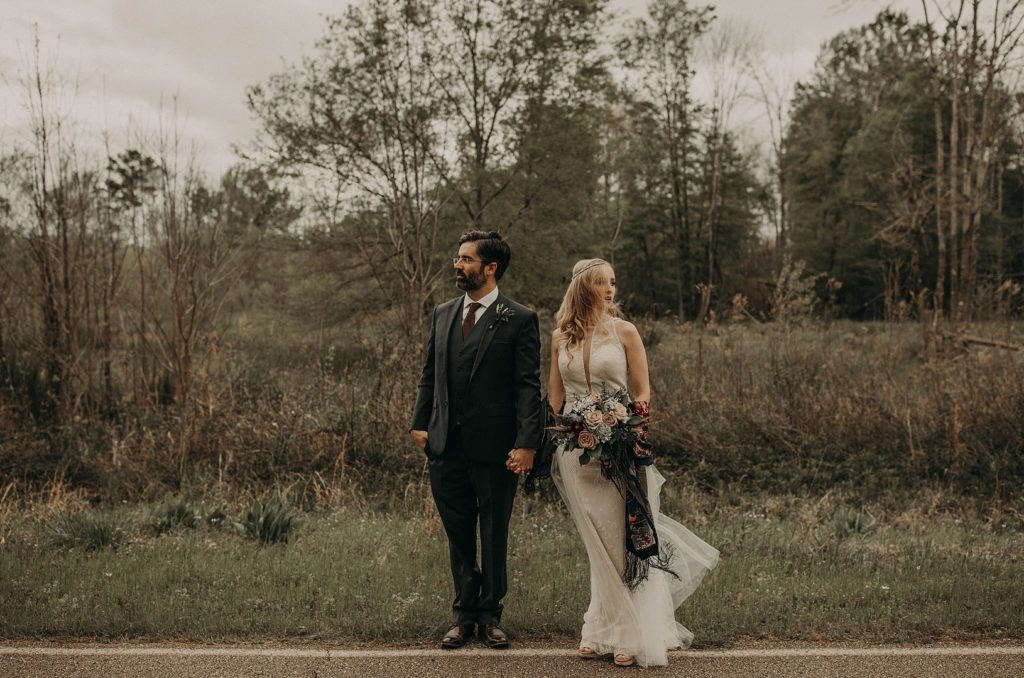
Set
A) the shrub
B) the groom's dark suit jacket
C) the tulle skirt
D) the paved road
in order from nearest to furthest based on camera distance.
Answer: the paved road < the tulle skirt < the groom's dark suit jacket < the shrub

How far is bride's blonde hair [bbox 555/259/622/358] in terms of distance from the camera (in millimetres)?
4621

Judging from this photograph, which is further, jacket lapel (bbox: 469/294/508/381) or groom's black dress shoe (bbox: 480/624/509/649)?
jacket lapel (bbox: 469/294/508/381)

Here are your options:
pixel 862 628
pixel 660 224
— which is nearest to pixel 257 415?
pixel 862 628

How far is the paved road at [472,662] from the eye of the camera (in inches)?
164

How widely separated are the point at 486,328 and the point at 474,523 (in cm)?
115

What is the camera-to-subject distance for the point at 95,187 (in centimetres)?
1125

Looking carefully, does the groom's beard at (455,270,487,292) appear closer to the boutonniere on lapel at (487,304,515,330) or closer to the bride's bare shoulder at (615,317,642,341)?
the boutonniere on lapel at (487,304,515,330)

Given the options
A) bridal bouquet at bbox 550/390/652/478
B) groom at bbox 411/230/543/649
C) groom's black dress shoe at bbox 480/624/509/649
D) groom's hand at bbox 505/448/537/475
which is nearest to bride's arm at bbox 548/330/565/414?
groom at bbox 411/230/543/649

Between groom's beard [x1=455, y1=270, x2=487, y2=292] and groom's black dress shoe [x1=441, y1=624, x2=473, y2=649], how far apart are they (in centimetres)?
190

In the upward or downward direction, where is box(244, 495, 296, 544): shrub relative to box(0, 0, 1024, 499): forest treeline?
downward

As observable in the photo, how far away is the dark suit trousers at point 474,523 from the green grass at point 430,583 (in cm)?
28

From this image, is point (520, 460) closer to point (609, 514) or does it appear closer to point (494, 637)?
point (609, 514)

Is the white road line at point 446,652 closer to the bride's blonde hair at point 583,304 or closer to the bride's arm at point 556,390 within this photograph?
the bride's arm at point 556,390

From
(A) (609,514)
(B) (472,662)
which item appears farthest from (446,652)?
(A) (609,514)
